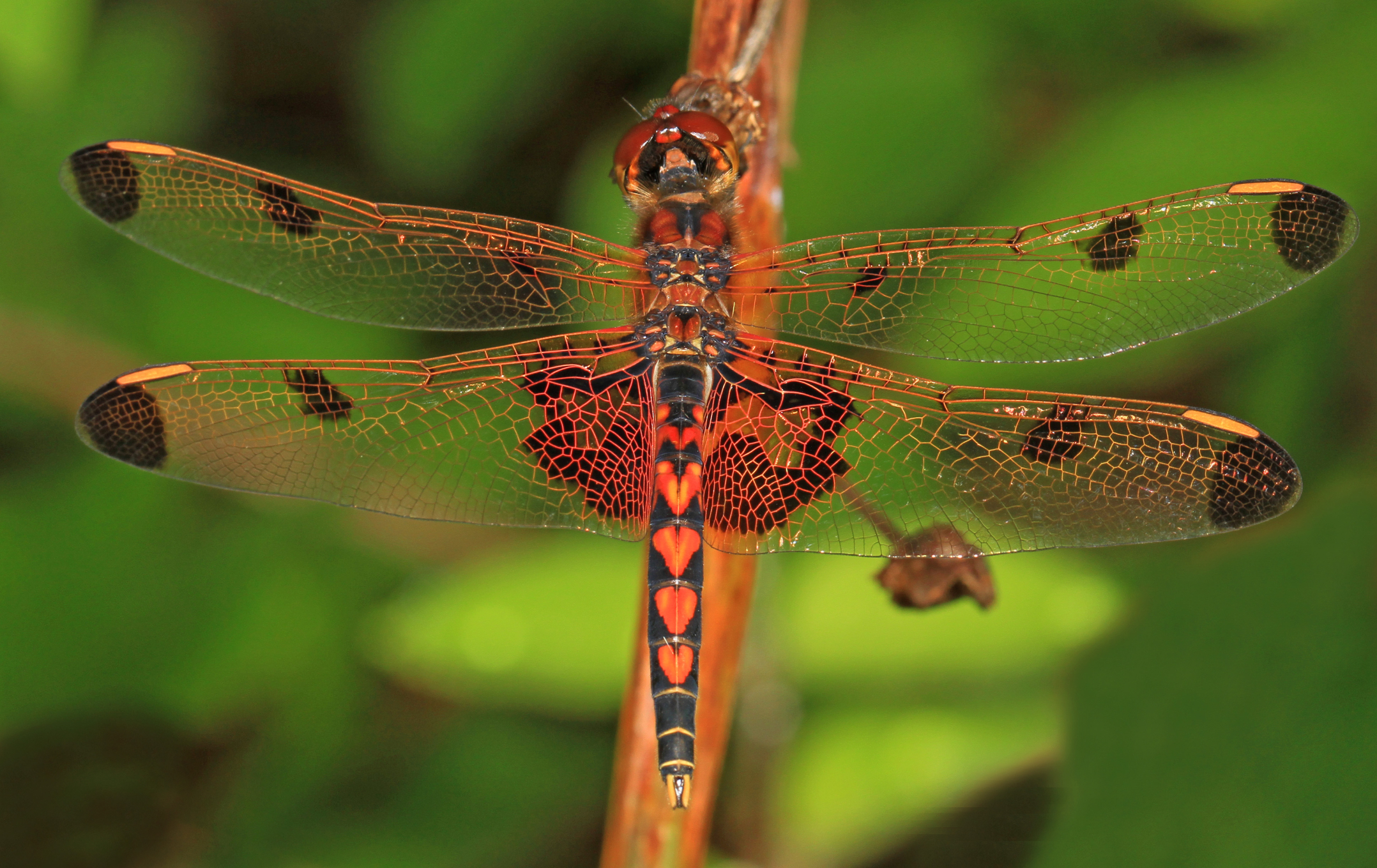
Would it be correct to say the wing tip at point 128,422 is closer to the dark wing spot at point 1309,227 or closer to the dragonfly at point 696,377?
the dragonfly at point 696,377

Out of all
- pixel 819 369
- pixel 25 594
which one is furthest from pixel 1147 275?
pixel 25 594

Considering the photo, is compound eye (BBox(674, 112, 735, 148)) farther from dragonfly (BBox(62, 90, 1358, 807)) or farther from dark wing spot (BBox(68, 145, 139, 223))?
dark wing spot (BBox(68, 145, 139, 223))

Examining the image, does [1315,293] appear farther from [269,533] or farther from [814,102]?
[269,533]

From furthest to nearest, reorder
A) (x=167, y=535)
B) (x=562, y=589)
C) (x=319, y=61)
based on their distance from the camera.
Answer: (x=319, y=61)
(x=167, y=535)
(x=562, y=589)

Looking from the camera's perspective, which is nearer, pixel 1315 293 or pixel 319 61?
pixel 1315 293

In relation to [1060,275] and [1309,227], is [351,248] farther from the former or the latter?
[1309,227]

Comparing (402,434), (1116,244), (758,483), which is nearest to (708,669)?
(758,483)

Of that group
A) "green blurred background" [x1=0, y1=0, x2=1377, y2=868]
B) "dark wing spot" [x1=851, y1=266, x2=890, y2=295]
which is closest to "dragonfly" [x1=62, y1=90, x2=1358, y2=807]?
"dark wing spot" [x1=851, y1=266, x2=890, y2=295]
